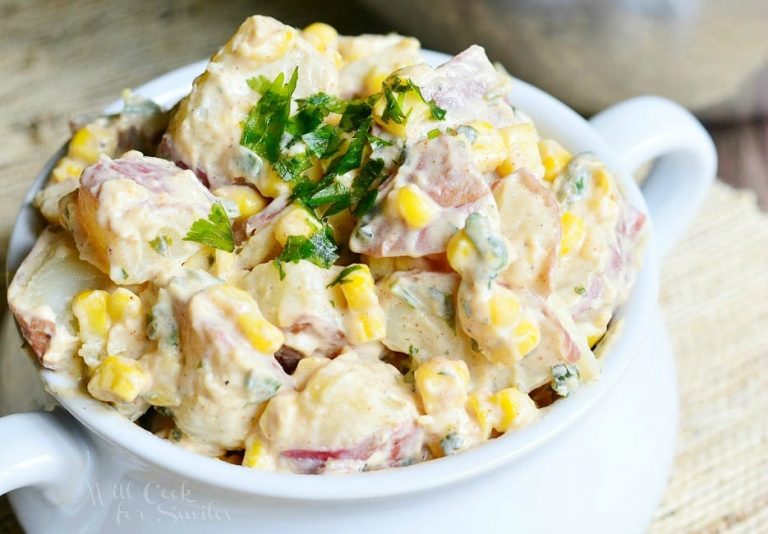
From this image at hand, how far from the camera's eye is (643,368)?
139 cm

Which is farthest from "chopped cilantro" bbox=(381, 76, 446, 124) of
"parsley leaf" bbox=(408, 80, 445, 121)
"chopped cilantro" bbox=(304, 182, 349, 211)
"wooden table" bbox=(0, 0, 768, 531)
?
"wooden table" bbox=(0, 0, 768, 531)

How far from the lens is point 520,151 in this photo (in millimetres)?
1349

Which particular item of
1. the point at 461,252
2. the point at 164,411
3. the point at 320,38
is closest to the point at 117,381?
the point at 164,411

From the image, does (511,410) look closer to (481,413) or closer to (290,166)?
(481,413)

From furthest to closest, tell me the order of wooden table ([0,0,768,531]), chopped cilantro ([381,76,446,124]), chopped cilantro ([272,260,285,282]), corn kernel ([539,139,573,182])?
wooden table ([0,0,768,531])
corn kernel ([539,139,573,182])
chopped cilantro ([381,76,446,124])
chopped cilantro ([272,260,285,282])

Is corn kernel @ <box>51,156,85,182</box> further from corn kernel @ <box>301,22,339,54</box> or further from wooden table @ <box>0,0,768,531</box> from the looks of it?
wooden table @ <box>0,0,768,531</box>

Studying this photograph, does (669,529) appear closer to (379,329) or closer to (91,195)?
(379,329)

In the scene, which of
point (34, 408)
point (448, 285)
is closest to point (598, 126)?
point (448, 285)

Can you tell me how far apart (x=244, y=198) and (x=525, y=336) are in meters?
0.40

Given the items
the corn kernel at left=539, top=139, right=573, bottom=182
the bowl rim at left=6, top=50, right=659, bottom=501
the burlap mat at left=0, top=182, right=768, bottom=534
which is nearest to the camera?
the bowl rim at left=6, top=50, right=659, bottom=501

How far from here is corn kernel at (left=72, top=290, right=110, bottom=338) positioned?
3.84ft

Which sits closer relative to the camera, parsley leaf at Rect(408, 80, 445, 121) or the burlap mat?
parsley leaf at Rect(408, 80, 445, 121)

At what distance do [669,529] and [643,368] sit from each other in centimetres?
46

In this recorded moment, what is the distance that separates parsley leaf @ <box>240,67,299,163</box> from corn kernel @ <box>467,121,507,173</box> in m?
0.24
